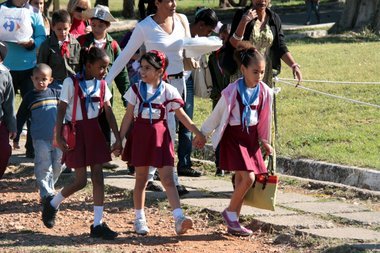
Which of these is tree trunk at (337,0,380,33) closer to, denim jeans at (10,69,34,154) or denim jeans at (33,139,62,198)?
denim jeans at (10,69,34,154)

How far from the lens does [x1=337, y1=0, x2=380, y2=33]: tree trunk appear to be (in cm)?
2564

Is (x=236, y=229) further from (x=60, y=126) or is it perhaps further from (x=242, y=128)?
(x=60, y=126)

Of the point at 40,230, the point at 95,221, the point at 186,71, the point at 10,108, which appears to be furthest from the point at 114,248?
the point at 186,71

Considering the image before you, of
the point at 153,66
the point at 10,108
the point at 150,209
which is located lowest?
the point at 150,209

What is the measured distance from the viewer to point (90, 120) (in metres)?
8.62

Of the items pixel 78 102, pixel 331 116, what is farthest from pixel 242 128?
pixel 331 116

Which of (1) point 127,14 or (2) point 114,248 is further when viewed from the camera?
(1) point 127,14

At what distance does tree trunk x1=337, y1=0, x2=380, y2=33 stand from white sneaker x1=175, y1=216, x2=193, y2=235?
58.7ft

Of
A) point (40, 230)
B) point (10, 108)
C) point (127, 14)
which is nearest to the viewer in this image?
point (40, 230)

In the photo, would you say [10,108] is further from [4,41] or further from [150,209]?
[4,41]

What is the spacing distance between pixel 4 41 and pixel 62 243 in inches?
169

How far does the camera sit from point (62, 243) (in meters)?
8.33

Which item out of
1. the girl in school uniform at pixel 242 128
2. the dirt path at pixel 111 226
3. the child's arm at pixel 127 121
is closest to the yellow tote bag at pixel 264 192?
the girl in school uniform at pixel 242 128

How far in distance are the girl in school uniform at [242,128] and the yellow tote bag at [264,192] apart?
11cm
